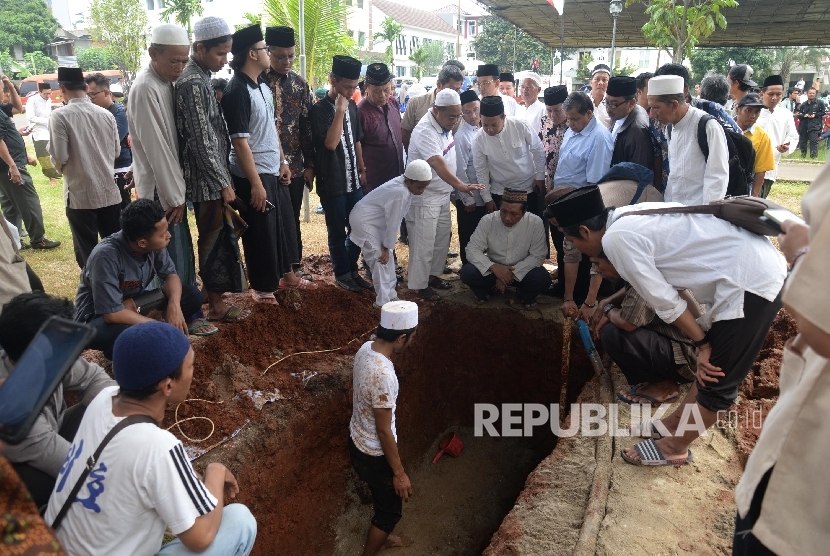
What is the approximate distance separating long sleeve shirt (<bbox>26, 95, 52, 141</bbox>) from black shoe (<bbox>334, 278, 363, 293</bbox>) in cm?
830

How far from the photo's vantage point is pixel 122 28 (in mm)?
21047

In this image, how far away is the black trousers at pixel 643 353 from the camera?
381cm

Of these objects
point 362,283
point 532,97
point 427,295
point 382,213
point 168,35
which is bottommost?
point 427,295

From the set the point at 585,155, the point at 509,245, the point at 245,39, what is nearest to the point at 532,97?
the point at 585,155

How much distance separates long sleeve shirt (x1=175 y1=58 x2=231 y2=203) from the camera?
4090mm

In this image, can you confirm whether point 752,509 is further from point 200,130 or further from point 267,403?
point 200,130

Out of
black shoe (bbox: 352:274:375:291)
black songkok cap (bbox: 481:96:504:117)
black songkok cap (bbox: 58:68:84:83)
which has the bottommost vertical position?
black shoe (bbox: 352:274:375:291)

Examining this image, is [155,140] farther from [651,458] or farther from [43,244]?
[43,244]

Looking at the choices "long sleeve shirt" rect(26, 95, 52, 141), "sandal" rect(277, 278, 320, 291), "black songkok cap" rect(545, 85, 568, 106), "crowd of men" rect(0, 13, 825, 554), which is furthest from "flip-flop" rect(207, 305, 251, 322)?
"long sleeve shirt" rect(26, 95, 52, 141)

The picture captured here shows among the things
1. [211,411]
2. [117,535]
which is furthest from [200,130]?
[117,535]

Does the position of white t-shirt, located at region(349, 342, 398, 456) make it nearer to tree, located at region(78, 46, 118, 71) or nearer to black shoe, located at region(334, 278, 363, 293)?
black shoe, located at region(334, 278, 363, 293)

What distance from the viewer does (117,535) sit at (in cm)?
203

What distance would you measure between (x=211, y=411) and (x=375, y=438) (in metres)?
1.09

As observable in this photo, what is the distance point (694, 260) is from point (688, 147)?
1736mm
